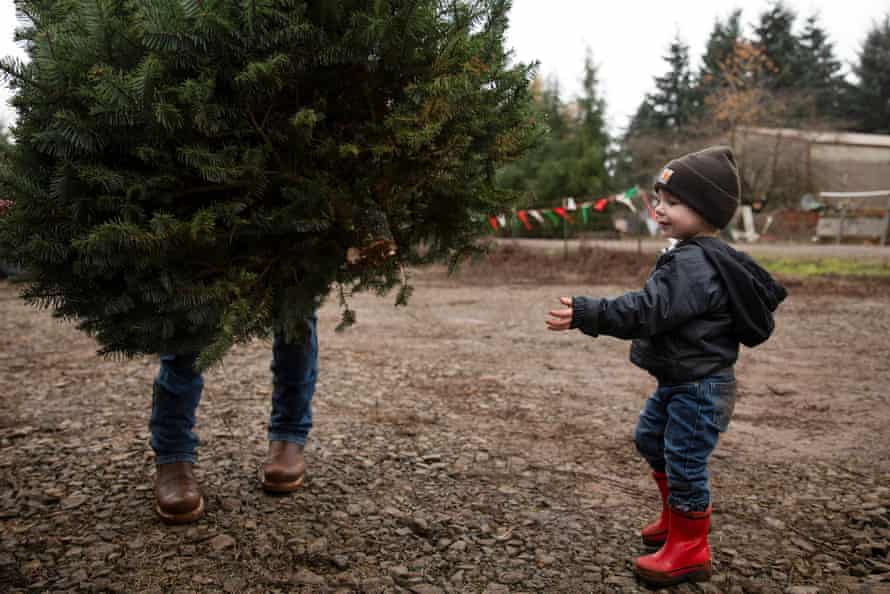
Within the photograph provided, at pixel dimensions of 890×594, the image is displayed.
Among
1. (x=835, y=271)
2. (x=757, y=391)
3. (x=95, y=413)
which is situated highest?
(x=835, y=271)

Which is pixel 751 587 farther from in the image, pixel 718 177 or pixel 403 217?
pixel 403 217

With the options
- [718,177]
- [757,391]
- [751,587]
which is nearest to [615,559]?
[751,587]

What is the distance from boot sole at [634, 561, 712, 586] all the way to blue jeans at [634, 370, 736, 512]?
202mm

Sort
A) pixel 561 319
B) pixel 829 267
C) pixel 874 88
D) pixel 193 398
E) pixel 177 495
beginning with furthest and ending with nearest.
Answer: pixel 874 88 → pixel 829 267 → pixel 193 398 → pixel 177 495 → pixel 561 319

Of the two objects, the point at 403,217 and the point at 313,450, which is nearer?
the point at 403,217

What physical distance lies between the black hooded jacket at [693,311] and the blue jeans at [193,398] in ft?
4.04

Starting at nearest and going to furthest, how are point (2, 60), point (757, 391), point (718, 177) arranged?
point (2, 60)
point (718, 177)
point (757, 391)

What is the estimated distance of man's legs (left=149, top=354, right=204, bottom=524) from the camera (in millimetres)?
2604

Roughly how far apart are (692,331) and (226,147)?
161 cm

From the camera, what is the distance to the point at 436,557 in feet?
7.99

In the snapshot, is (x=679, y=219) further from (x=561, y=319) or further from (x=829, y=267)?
(x=829, y=267)

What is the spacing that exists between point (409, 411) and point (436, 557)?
1941 millimetres

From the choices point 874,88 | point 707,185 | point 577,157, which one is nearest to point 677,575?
point 707,185

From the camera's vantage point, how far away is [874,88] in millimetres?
37406
